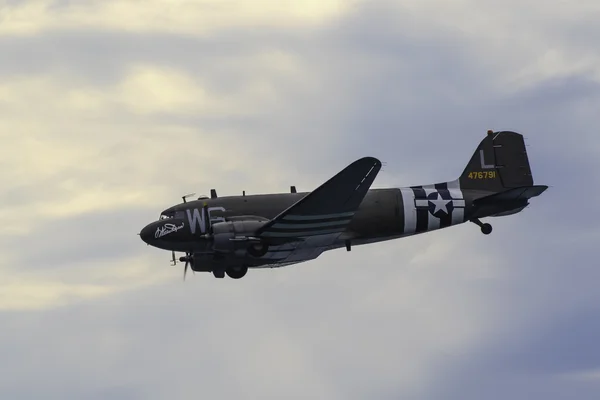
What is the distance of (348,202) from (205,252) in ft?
23.1

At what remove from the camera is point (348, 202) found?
44656 millimetres

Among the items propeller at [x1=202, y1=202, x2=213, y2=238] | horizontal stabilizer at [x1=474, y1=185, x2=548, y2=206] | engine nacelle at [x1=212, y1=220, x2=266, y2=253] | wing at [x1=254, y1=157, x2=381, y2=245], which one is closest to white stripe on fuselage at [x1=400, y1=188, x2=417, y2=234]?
horizontal stabilizer at [x1=474, y1=185, x2=548, y2=206]

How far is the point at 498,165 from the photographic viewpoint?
51062 millimetres

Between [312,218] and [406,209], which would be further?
[406,209]

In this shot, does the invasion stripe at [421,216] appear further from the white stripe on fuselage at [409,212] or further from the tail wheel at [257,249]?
the tail wheel at [257,249]

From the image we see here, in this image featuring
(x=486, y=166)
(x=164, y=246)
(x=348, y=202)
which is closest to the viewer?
(x=348, y=202)

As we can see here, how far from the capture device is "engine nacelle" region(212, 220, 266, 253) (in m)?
45.5

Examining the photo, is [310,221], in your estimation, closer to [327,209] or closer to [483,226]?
[327,209]

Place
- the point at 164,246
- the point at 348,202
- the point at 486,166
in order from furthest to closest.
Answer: the point at 486,166, the point at 164,246, the point at 348,202

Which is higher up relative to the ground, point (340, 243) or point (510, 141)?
point (510, 141)

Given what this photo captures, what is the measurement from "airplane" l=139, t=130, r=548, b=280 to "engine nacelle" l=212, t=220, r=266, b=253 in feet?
0.13

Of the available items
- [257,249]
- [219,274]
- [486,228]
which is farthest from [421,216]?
[219,274]

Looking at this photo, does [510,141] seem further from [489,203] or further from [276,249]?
[276,249]

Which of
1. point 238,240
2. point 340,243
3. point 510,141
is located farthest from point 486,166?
point 238,240
